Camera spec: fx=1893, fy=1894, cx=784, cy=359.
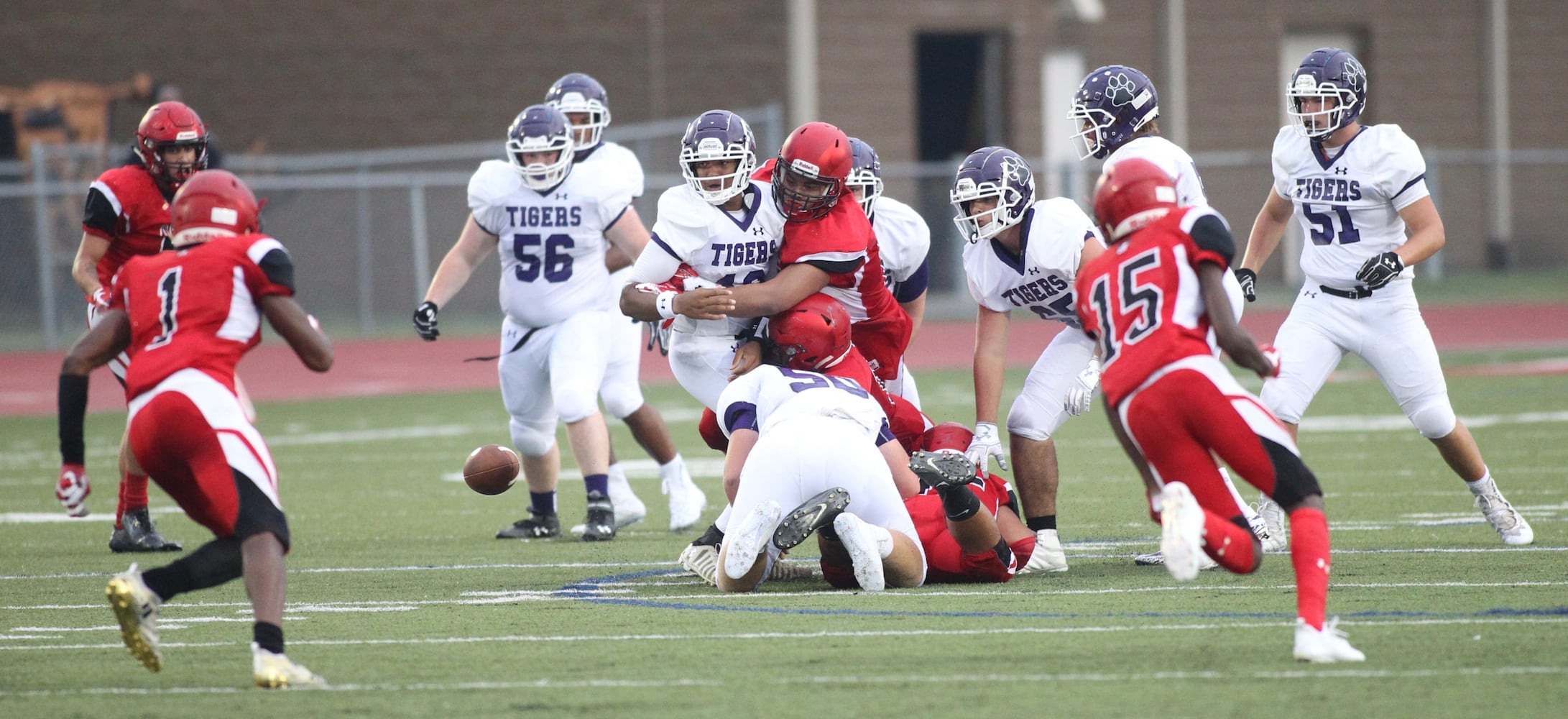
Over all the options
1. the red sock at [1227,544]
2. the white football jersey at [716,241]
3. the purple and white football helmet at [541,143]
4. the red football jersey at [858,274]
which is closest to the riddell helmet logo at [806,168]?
the red football jersey at [858,274]

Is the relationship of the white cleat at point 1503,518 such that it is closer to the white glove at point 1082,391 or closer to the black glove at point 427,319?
the white glove at point 1082,391

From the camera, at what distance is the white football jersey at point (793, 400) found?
6.46 m

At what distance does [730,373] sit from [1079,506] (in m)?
2.71

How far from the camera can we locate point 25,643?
578 cm

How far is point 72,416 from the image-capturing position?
5.66 metres

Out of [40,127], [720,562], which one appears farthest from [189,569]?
[40,127]

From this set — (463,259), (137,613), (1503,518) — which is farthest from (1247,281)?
(137,613)

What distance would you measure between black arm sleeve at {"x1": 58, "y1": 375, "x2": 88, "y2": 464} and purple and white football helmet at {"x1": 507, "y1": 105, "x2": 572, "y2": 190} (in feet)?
9.71

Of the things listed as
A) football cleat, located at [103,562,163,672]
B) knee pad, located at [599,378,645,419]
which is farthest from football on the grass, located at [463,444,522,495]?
football cleat, located at [103,562,163,672]

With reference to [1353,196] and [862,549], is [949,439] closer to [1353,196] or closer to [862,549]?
[862,549]

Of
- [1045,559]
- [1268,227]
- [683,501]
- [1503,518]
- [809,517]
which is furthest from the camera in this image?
[683,501]

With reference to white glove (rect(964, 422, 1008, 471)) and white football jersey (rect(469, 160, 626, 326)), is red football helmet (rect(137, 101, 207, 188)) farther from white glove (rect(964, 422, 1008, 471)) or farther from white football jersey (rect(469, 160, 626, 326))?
white glove (rect(964, 422, 1008, 471))

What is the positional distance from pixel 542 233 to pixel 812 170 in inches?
83.9

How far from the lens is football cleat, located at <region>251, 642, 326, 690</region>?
487cm
